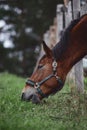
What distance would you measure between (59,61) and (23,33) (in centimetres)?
1961

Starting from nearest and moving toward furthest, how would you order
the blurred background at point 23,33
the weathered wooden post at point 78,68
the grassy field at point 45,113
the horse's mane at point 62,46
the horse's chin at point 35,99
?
1. the grassy field at point 45,113
2. the horse's mane at point 62,46
3. the horse's chin at point 35,99
4. the weathered wooden post at point 78,68
5. the blurred background at point 23,33

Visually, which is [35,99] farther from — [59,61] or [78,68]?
[78,68]

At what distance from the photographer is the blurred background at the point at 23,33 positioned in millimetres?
26703

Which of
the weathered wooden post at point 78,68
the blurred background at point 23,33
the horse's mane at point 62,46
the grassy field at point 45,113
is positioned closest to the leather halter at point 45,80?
the horse's mane at point 62,46

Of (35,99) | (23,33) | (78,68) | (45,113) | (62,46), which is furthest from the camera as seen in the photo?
(23,33)

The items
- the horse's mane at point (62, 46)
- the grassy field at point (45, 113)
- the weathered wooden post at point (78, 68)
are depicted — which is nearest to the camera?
the grassy field at point (45, 113)

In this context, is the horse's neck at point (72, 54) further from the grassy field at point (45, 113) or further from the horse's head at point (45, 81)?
the grassy field at point (45, 113)

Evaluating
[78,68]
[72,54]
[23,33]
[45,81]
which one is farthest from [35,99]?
[23,33]

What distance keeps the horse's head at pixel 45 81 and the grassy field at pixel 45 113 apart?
5.6 inches

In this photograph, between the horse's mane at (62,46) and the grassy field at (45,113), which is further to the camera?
the horse's mane at (62,46)

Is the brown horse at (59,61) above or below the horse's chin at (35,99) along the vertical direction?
above

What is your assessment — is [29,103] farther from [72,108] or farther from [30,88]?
[72,108]

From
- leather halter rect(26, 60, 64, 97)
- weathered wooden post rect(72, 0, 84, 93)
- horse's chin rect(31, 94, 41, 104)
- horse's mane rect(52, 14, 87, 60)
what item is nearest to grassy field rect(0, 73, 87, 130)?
horse's chin rect(31, 94, 41, 104)

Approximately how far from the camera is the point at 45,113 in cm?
763
